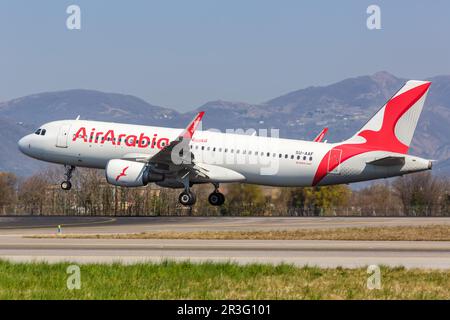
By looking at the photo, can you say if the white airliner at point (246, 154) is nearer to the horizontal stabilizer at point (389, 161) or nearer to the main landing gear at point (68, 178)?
the horizontal stabilizer at point (389, 161)

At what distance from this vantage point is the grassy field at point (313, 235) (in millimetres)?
44969

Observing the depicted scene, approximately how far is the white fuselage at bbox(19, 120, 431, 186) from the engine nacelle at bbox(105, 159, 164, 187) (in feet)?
6.07

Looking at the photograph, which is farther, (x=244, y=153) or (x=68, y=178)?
(x=68, y=178)

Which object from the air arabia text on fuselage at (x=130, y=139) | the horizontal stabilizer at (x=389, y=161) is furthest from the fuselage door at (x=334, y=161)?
the air arabia text on fuselage at (x=130, y=139)

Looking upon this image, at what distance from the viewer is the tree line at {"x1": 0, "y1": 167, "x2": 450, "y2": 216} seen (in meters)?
86.9

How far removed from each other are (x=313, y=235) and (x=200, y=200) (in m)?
58.8

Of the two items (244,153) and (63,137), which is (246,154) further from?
(63,137)

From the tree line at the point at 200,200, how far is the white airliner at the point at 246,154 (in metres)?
18.5

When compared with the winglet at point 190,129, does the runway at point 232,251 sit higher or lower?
lower

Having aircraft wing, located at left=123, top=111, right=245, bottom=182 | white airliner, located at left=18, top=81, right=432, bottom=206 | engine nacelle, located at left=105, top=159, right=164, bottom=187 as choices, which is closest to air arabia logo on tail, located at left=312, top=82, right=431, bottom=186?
white airliner, located at left=18, top=81, right=432, bottom=206

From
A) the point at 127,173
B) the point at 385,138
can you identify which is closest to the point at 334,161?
the point at 385,138

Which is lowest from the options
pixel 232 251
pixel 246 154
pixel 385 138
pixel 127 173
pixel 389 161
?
pixel 232 251

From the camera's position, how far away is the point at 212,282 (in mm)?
25891
